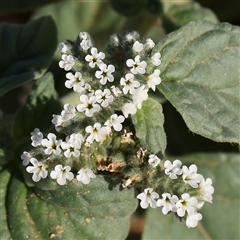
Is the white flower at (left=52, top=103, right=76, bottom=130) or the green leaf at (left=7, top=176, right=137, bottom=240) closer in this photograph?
the white flower at (left=52, top=103, right=76, bottom=130)

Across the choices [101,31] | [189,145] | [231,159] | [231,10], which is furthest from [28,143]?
[231,10]

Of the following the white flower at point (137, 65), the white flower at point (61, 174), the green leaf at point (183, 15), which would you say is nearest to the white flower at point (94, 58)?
the white flower at point (137, 65)

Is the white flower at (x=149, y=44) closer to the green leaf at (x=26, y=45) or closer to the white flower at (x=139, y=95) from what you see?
the white flower at (x=139, y=95)

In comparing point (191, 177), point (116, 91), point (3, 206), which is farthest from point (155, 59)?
point (3, 206)

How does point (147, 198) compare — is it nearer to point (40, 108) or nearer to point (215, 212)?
point (40, 108)

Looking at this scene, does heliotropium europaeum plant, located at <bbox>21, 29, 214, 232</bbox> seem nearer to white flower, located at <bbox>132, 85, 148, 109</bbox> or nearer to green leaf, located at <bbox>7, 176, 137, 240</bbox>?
white flower, located at <bbox>132, 85, 148, 109</bbox>

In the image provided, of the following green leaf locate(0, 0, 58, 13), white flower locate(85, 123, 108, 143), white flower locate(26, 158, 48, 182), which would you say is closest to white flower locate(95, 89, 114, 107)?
white flower locate(85, 123, 108, 143)

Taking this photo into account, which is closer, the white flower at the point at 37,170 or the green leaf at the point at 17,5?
the white flower at the point at 37,170
